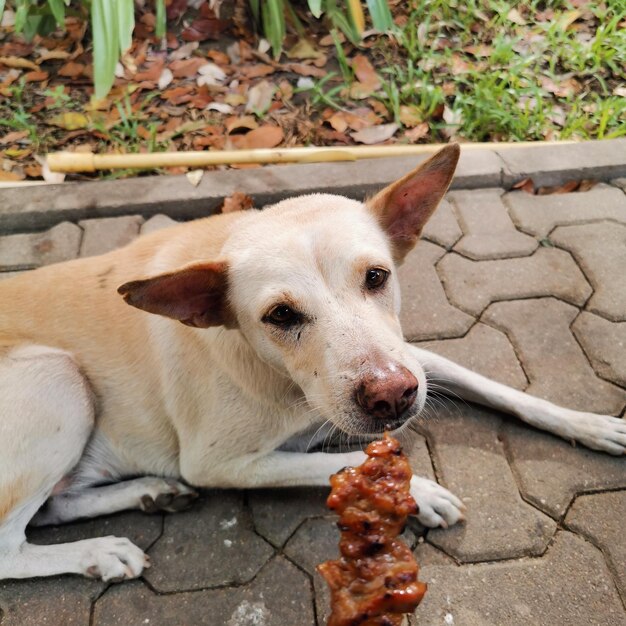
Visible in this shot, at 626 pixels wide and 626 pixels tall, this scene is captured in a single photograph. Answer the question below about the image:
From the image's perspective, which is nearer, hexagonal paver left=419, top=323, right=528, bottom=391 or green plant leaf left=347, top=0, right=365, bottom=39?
hexagonal paver left=419, top=323, right=528, bottom=391

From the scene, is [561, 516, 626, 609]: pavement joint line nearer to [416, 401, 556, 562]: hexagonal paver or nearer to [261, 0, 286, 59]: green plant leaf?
[416, 401, 556, 562]: hexagonal paver

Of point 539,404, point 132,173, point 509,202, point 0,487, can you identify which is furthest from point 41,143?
point 539,404

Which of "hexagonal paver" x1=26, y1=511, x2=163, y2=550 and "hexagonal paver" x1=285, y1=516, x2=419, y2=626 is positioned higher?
"hexagonal paver" x1=285, y1=516, x2=419, y2=626

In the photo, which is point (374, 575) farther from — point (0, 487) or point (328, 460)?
point (0, 487)

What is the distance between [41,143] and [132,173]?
967 mm

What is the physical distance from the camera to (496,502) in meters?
2.63

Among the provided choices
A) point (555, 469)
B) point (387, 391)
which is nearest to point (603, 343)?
point (555, 469)

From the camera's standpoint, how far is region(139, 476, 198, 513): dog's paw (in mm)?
2686

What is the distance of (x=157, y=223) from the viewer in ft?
13.0

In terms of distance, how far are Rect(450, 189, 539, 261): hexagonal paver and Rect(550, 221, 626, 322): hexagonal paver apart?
24 centimetres

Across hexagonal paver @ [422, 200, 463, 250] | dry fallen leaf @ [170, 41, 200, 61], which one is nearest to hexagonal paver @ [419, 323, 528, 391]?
hexagonal paver @ [422, 200, 463, 250]

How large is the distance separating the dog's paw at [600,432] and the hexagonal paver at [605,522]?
0.21 metres

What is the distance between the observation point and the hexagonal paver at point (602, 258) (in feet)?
11.0

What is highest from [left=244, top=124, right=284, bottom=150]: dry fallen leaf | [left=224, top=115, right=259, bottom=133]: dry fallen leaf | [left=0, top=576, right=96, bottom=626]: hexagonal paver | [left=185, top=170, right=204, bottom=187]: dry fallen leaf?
[left=224, top=115, right=259, bottom=133]: dry fallen leaf
